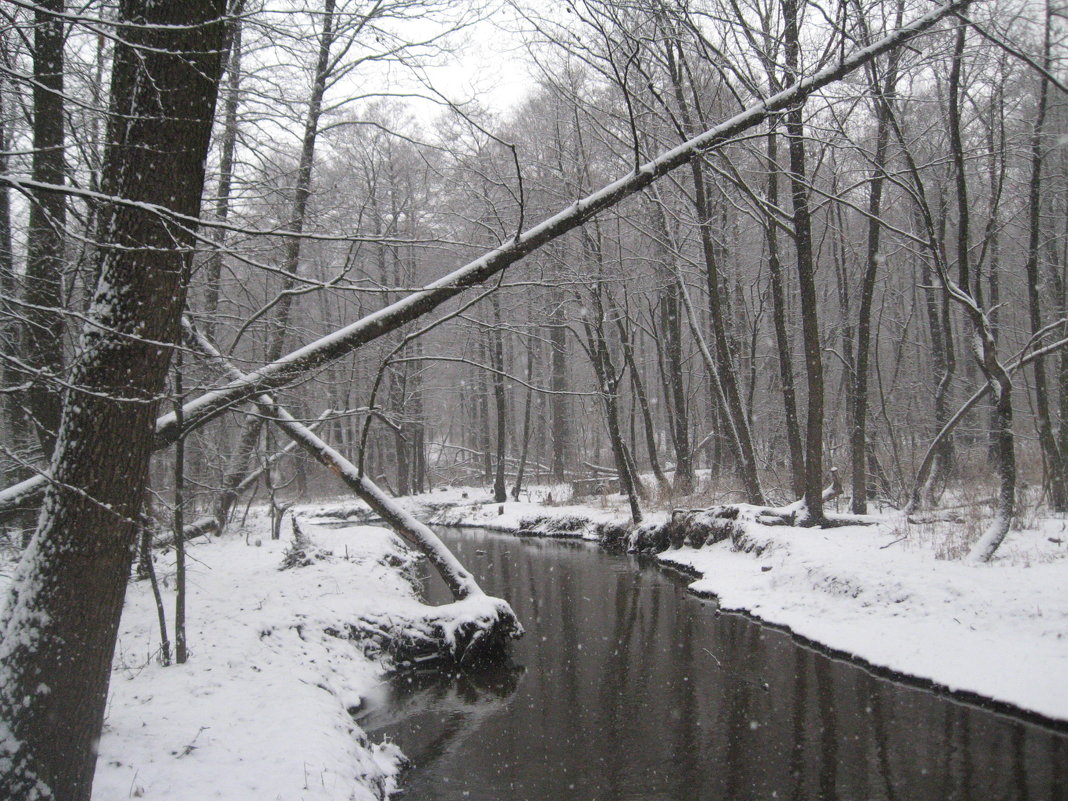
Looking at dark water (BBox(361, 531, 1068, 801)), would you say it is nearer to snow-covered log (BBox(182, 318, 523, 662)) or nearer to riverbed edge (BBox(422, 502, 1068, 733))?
riverbed edge (BBox(422, 502, 1068, 733))

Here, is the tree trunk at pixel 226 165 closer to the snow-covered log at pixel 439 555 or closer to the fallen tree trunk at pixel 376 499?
the fallen tree trunk at pixel 376 499

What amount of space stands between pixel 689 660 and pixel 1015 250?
1952 centimetres

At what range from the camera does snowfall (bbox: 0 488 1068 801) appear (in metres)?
4.56

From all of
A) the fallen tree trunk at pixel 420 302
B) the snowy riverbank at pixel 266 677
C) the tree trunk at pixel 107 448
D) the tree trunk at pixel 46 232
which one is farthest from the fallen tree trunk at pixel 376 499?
the tree trunk at pixel 107 448

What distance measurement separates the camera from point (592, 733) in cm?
623

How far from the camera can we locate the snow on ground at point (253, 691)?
4.26 meters

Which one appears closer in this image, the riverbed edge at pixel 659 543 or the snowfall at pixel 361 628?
the snowfall at pixel 361 628

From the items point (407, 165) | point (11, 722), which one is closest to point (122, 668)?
point (11, 722)

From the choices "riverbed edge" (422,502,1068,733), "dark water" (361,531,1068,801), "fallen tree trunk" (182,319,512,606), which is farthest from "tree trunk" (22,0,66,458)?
"riverbed edge" (422,502,1068,733)

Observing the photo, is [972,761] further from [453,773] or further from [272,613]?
[272,613]

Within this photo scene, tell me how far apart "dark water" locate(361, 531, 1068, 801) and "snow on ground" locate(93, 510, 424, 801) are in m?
0.71

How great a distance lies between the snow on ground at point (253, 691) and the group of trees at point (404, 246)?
1264 millimetres

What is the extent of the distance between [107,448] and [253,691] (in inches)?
137

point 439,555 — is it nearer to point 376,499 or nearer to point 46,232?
point 376,499
